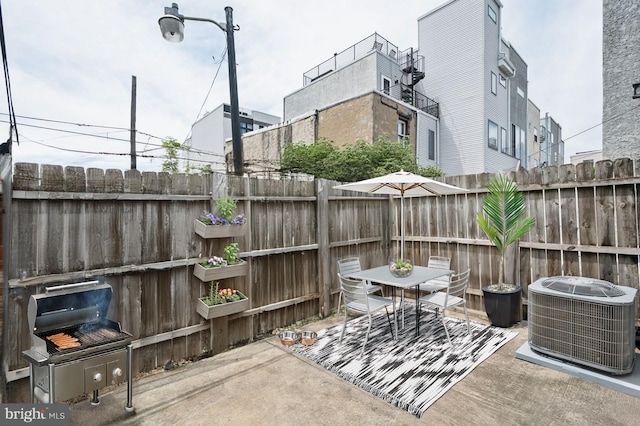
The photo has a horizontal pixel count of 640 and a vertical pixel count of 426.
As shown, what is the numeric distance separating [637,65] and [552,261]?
486cm

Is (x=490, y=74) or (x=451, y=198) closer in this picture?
(x=451, y=198)

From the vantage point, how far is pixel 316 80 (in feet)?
53.1

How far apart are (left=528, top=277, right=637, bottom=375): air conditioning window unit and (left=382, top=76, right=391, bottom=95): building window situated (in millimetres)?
11951

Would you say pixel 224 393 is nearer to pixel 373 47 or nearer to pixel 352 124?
pixel 352 124

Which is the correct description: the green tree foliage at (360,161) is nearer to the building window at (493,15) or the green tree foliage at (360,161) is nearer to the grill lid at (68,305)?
the grill lid at (68,305)

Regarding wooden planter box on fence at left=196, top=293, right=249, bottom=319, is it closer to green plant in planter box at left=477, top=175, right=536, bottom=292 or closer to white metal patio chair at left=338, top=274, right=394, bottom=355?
white metal patio chair at left=338, top=274, right=394, bottom=355

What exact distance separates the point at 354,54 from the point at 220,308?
1533 cm

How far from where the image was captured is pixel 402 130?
13680 mm

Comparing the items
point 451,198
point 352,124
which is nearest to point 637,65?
point 451,198

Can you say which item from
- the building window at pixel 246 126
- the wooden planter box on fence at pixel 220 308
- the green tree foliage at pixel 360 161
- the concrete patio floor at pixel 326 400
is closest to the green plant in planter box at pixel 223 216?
the wooden planter box on fence at pixel 220 308

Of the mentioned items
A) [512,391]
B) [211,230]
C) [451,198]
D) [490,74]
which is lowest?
[512,391]

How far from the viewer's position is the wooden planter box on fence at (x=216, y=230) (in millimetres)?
3838

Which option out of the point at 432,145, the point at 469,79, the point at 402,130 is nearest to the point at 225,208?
the point at 402,130

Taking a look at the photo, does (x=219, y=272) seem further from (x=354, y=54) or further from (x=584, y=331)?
(x=354, y=54)
